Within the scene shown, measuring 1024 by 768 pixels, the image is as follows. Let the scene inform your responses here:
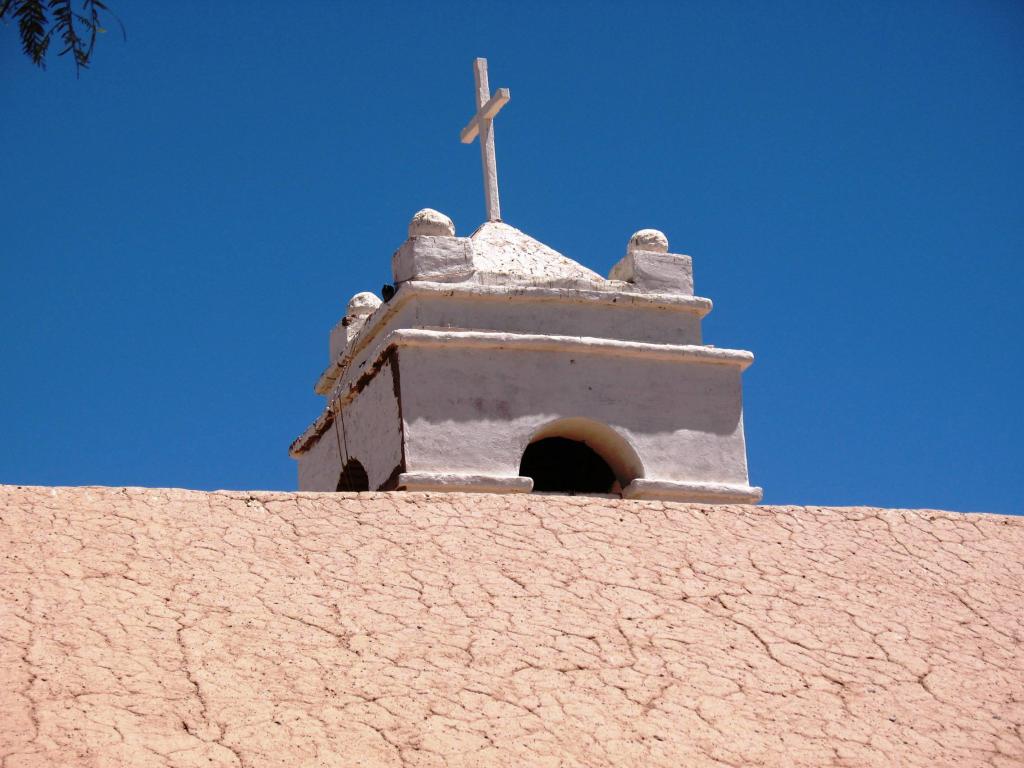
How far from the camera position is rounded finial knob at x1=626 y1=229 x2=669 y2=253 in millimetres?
11648

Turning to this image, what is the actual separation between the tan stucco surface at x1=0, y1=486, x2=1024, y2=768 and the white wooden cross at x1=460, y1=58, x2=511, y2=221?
410 centimetres

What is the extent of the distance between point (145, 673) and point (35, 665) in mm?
457

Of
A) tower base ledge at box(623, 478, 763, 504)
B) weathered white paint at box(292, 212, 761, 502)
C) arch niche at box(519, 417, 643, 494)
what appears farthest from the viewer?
arch niche at box(519, 417, 643, 494)

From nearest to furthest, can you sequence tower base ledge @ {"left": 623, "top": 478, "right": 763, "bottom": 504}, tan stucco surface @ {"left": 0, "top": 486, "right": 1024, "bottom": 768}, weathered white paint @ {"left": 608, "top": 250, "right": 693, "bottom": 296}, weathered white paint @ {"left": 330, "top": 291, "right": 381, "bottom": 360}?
tan stucco surface @ {"left": 0, "top": 486, "right": 1024, "bottom": 768} < tower base ledge @ {"left": 623, "top": 478, "right": 763, "bottom": 504} < weathered white paint @ {"left": 608, "top": 250, "right": 693, "bottom": 296} < weathered white paint @ {"left": 330, "top": 291, "right": 381, "bottom": 360}

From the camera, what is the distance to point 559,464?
38.7ft

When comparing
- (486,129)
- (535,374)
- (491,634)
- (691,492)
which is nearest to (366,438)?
(535,374)

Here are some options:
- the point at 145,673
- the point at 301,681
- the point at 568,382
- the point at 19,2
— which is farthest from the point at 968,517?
the point at 19,2

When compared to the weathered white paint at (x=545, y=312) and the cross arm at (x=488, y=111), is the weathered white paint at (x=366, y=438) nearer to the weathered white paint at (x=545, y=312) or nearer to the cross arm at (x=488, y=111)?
the weathered white paint at (x=545, y=312)

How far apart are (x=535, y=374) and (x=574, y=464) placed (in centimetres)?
122

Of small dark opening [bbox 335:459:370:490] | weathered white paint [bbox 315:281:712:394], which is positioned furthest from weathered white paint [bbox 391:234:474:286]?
small dark opening [bbox 335:459:370:490]

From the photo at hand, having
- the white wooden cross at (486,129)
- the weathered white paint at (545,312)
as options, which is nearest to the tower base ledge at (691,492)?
the weathered white paint at (545,312)

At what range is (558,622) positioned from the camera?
7637 mm

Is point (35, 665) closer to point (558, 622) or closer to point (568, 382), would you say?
point (558, 622)

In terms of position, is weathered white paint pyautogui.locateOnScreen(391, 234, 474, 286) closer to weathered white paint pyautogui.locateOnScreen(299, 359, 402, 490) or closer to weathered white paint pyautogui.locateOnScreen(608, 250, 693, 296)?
weathered white paint pyautogui.locateOnScreen(299, 359, 402, 490)
